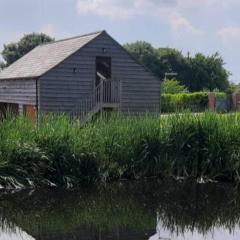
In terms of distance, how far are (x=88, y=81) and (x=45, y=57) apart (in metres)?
3.53

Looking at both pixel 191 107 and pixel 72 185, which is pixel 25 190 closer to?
pixel 72 185

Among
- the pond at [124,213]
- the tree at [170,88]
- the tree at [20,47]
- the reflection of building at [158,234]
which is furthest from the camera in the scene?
the tree at [20,47]

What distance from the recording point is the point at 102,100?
89.0ft

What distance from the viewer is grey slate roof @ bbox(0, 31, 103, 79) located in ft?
91.3

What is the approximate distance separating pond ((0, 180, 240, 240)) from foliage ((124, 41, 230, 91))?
63.5 meters

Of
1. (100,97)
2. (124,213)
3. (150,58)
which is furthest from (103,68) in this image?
(150,58)

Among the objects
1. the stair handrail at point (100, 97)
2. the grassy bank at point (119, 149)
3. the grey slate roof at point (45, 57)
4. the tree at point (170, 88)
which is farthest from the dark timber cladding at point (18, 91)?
the tree at point (170, 88)

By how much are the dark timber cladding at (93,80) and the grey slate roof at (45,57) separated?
0.40 metres

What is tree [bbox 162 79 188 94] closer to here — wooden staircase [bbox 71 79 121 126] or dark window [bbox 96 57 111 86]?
dark window [bbox 96 57 111 86]

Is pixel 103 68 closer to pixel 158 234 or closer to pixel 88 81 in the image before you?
pixel 88 81

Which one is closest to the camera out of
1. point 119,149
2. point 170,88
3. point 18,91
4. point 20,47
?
point 119,149

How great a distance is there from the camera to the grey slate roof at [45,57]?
2783cm

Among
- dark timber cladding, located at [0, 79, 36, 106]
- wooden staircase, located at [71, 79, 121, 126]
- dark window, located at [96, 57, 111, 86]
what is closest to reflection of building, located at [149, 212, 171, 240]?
wooden staircase, located at [71, 79, 121, 126]

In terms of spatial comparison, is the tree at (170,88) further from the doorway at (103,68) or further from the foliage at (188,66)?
the doorway at (103,68)
